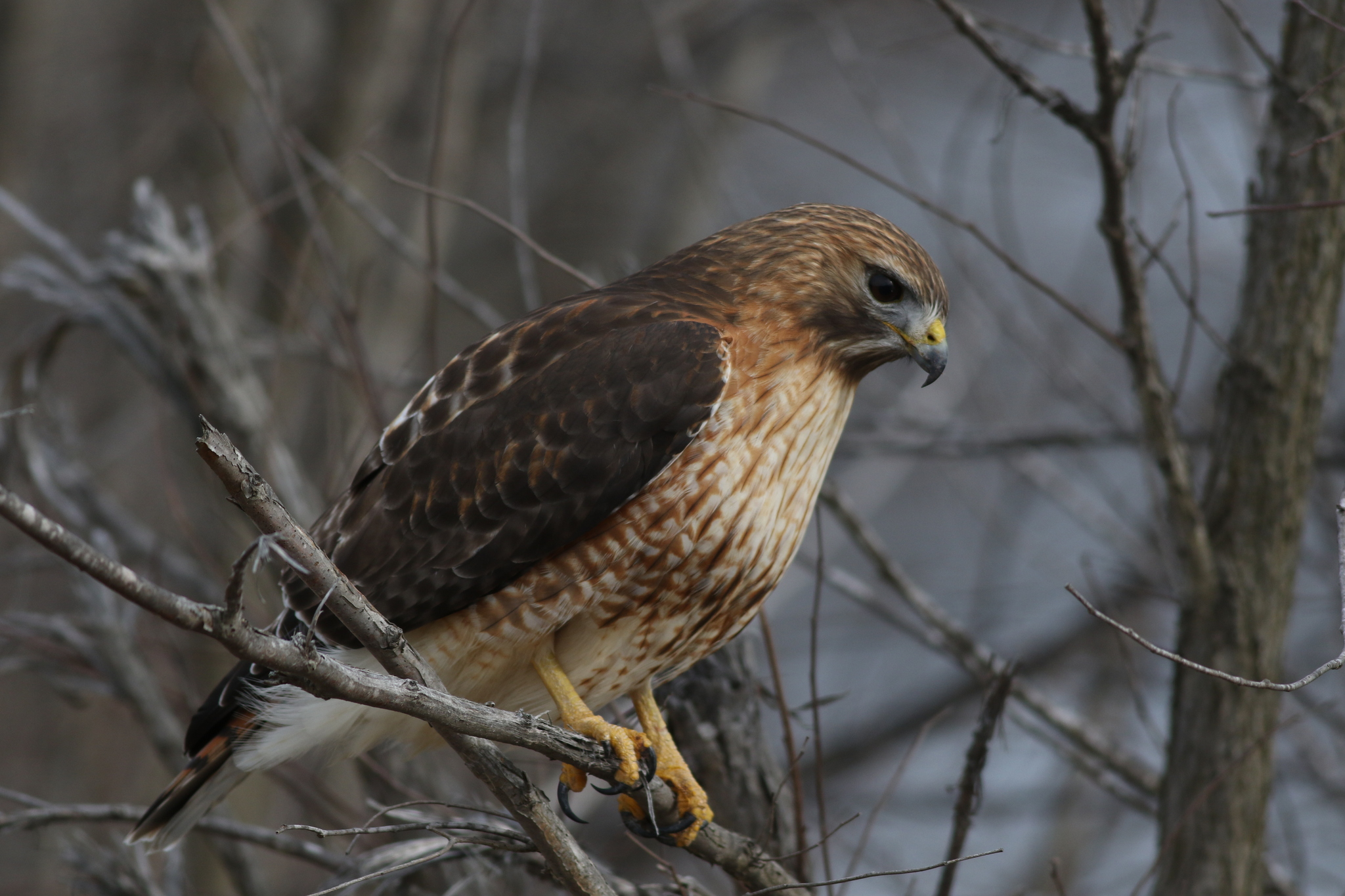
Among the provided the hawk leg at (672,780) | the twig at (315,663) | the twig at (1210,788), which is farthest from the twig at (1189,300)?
the twig at (315,663)

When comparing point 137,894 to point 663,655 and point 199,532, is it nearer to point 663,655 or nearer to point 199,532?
point 663,655

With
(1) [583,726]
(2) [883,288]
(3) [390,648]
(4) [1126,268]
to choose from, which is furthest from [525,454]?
(4) [1126,268]

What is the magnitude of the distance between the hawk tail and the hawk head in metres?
1.35

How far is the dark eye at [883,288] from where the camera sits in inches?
99.9

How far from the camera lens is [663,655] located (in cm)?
243

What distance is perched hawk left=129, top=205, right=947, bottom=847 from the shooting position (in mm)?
2283

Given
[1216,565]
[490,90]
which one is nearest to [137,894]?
[1216,565]

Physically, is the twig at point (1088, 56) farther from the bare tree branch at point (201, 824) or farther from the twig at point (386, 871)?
the bare tree branch at point (201, 824)

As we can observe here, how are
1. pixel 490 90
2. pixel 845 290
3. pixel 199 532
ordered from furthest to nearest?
pixel 490 90 → pixel 199 532 → pixel 845 290

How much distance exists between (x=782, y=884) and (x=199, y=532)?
4.22m

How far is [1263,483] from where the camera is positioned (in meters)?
2.75

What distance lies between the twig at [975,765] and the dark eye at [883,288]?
0.76m

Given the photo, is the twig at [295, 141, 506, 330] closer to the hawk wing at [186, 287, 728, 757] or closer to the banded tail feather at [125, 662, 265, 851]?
the hawk wing at [186, 287, 728, 757]

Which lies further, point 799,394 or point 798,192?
point 798,192
